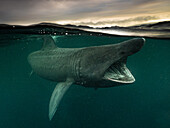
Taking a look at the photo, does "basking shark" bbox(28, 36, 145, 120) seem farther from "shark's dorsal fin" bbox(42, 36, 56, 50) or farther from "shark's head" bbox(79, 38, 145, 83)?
"shark's dorsal fin" bbox(42, 36, 56, 50)

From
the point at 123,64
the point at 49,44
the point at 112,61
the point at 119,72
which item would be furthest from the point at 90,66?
the point at 49,44

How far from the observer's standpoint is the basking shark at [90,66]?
15.4ft

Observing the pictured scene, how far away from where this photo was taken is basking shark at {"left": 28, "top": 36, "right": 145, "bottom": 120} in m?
4.70

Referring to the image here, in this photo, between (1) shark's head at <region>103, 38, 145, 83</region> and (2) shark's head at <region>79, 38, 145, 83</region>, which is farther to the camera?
(2) shark's head at <region>79, 38, 145, 83</region>

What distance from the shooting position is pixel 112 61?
15.8 feet

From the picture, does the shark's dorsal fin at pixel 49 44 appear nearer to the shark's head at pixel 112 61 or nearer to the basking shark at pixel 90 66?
the basking shark at pixel 90 66

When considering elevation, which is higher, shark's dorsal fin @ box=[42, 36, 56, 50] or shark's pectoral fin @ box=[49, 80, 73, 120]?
shark's dorsal fin @ box=[42, 36, 56, 50]

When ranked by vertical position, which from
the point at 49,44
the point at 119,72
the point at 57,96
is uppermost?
the point at 49,44

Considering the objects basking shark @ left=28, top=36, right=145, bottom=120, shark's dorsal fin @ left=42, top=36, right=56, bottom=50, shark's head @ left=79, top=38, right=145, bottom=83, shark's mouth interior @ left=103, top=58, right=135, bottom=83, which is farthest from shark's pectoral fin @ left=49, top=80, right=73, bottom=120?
shark's dorsal fin @ left=42, top=36, right=56, bottom=50

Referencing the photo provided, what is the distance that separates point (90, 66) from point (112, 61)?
878 millimetres

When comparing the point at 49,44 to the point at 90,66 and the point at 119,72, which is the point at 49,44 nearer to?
the point at 90,66

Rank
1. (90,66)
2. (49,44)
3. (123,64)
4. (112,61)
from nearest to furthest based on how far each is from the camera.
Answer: (112,61), (90,66), (123,64), (49,44)

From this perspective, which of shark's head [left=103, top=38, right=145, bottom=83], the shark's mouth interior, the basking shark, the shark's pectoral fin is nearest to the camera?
shark's head [left=103, top=38, right=145, bottom=83]

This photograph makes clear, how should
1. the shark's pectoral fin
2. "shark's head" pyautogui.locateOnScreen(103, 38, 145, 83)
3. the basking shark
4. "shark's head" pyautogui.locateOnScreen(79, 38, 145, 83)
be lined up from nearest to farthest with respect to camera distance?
1. "shark's head" pyautogui.locateOnScreen(103, 38, 145, 83)
2. "shark's head" pyautogui.locateOnScreen(79, 38, 145, 83)
3. the basking shark
4. the shark's pectoral fin
